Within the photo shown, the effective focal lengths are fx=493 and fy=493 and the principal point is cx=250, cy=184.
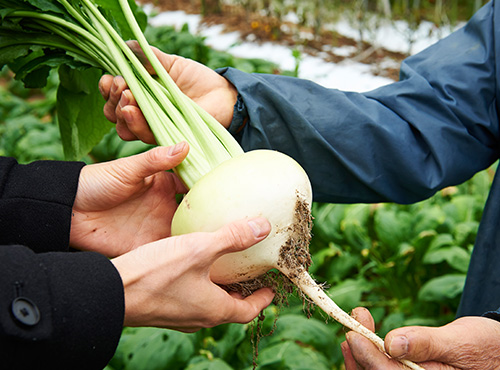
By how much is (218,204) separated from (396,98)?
73 cm

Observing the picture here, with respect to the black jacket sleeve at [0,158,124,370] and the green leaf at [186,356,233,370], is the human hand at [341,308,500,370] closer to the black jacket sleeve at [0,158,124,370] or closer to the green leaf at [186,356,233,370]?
the black jacket sleeve at [0,158,124,370]

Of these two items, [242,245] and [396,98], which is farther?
[396,98]

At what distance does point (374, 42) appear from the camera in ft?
21.2

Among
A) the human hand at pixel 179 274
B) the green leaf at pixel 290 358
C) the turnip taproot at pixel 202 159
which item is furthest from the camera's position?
the green leaf at pixel 290 358

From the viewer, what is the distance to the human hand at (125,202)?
1274 mm

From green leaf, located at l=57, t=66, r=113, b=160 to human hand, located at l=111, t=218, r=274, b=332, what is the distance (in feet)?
2.80

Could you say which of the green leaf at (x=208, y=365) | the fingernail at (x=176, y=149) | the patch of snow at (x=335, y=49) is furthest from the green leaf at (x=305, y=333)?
the patch of snow at (x=335, y=49)

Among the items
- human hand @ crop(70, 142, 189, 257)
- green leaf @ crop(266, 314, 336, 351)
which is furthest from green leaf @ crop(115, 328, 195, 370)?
human hand @ crop(70, 142, 189, 257)

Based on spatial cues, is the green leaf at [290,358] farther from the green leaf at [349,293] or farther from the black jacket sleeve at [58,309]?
the black jacket sleeve at [58,309]

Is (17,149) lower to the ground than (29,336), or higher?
lower

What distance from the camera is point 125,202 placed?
143cm

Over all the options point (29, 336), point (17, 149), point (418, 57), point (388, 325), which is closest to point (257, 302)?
point (29, 336)

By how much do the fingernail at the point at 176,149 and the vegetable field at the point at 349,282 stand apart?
67 cm

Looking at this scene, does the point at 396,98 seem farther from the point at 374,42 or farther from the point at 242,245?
the point at 374,42
